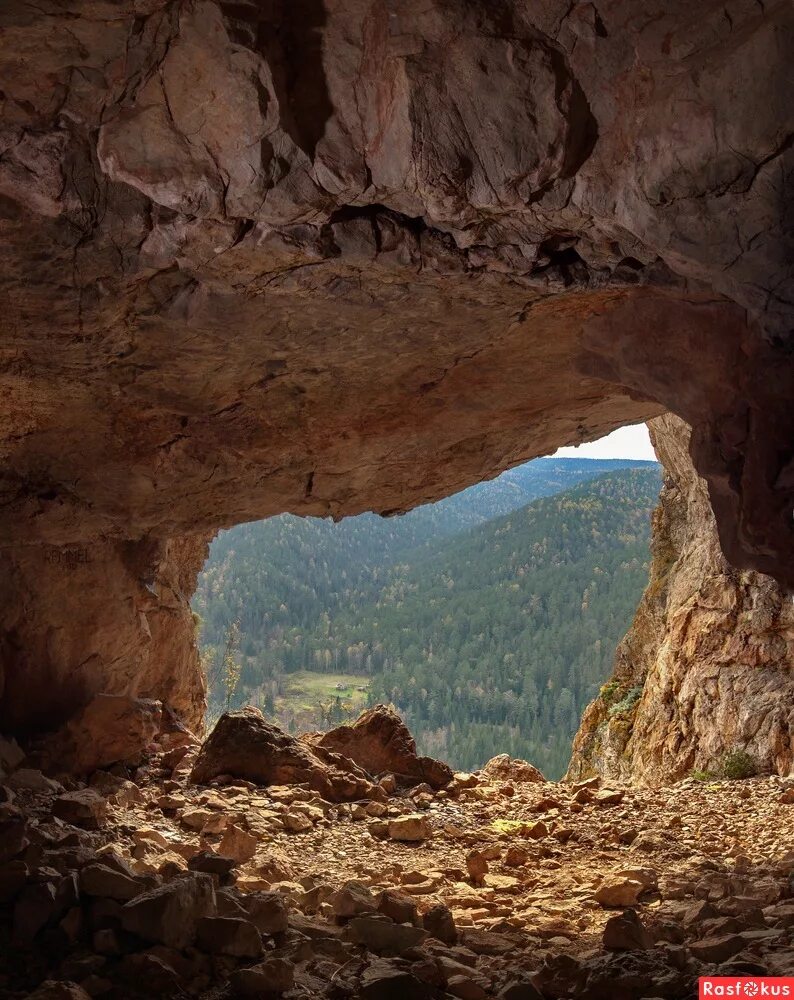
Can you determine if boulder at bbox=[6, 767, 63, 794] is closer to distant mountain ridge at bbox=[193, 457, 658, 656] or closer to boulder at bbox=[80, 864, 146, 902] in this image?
boulder at bbox=[80, 864, 146, 902]

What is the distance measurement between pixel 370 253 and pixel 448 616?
111ft

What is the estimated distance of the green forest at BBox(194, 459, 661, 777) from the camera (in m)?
32.7

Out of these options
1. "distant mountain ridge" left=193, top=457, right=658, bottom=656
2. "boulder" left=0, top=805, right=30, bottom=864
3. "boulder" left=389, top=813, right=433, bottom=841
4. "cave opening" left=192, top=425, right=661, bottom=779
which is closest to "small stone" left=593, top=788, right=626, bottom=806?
"boulder" left=389, top=813, right=433, bottom=841

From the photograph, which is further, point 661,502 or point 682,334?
point 661,502

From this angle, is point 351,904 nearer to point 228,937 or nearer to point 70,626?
point 228,937

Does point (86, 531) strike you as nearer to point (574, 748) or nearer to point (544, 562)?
point (574, 748)

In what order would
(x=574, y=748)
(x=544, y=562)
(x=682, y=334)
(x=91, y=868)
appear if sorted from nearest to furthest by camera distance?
(x=91, y=868) → (x=682, y=334) → (x=574, y=748) → (x=544, y=562)

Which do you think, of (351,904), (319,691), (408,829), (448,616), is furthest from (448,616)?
(351,904)

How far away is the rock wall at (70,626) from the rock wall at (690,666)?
6431mm

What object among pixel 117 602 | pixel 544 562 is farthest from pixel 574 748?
pixel 544 562

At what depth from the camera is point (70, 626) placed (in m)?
7.98

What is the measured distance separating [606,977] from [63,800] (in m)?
3.91

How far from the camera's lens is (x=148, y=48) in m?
3.21

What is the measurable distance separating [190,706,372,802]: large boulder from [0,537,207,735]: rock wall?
1305mm
